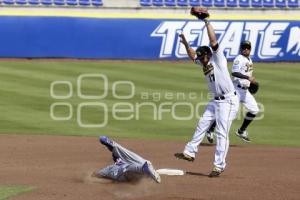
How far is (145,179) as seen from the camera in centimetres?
1038

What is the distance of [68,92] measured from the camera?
22.0 metres

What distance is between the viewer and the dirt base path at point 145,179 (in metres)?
9.73

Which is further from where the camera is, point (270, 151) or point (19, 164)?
point (270, 151)

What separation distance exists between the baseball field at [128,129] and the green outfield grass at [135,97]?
27 mm

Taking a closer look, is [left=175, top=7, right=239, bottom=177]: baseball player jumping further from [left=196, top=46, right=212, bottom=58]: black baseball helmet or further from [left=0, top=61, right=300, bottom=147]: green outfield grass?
[left=0, top=61, right=300, bottom=147]: green outfield grass

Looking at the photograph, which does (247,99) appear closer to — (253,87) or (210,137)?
(253,87)

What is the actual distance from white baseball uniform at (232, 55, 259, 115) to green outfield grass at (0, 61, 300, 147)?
34.4 inches

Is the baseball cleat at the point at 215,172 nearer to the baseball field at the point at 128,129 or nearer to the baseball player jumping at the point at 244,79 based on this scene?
the baseball field at the point at 128,129

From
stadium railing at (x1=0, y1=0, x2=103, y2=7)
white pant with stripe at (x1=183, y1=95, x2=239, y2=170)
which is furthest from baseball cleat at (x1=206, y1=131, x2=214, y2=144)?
stadium railing at (x1=0, y1=0, x2=103, y2=7)

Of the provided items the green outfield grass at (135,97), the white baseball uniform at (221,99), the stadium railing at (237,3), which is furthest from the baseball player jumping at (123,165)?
the stadium railing at (237,3)

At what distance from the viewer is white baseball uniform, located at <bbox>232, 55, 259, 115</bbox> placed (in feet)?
48.5

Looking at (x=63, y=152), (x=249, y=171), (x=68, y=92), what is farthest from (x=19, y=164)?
(x=68, y=92)

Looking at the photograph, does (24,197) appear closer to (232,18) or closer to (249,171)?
(249,171)

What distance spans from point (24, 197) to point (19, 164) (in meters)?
2.69
